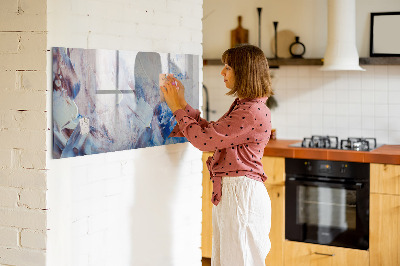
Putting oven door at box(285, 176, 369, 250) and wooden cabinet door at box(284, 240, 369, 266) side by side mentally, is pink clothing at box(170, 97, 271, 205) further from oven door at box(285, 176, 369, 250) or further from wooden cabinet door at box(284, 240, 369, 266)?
wooden cabinet door at box(284, 240, 369, 266)

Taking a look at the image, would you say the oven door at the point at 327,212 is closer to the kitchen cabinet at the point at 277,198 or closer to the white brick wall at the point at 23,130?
the kitchen cabinet at the point at 277,198

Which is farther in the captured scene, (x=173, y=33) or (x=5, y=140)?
(x=173, y=33)

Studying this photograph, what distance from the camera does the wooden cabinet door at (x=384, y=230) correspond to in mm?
4121

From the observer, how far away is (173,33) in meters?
3.05

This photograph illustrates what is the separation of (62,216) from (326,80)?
309 cm

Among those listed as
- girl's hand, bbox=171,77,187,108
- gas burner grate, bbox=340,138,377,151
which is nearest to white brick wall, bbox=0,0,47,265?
girl's hand, bbox=171,77,187,108

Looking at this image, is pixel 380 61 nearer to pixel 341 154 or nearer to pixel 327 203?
pixel 341 154

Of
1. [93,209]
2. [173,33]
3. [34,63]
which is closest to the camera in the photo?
[34,63]

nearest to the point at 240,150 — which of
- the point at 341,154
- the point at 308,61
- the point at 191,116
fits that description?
the point at 191,116

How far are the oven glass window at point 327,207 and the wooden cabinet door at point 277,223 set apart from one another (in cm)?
12

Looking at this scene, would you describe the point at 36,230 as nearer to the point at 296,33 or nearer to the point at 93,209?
the point at 93,209

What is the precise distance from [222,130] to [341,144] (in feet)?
6.39

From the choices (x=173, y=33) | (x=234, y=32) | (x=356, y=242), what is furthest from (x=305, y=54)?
(x=173, y=33)

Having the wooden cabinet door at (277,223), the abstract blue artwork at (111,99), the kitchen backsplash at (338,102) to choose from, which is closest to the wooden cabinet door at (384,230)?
the wooden cabinet door at (277,223)
